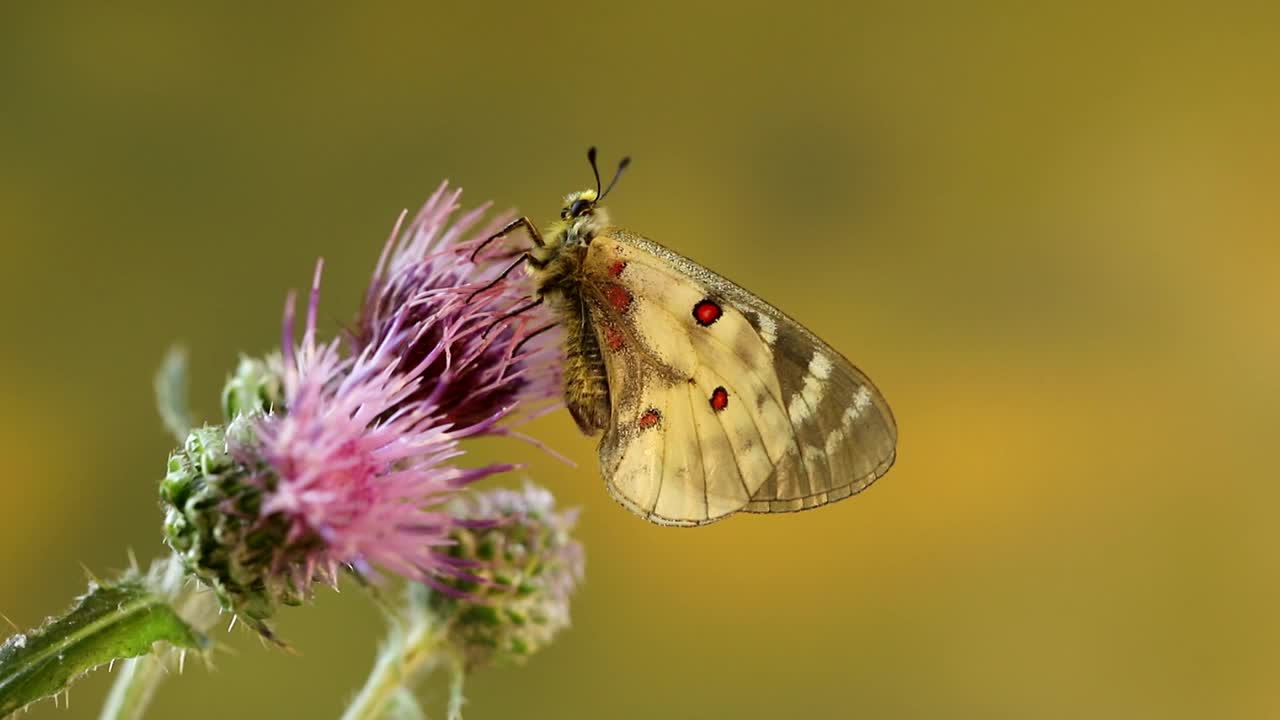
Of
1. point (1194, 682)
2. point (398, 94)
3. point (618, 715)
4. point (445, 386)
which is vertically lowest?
point (1194, 682)

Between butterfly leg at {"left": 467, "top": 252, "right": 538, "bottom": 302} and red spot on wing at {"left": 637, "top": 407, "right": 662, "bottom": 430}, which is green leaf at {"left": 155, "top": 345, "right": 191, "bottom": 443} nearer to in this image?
butterfly leg at {"left": 467, "top": 252, "right": 538, "bottom": 302}

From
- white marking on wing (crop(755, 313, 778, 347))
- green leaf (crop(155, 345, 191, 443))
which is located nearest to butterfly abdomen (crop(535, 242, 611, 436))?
white marking on wing (crop(755, 313, 778, 347))

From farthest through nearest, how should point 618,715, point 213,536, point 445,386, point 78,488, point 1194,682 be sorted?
point 1194,682 → point 618,715 → point 78,488 → point 445,386 → point 213,536

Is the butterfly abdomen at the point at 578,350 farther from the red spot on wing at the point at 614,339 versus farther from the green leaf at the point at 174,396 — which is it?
the green leaf at the point at 174,396

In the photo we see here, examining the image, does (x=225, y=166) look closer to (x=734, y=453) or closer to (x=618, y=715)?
(x=618, y=715)

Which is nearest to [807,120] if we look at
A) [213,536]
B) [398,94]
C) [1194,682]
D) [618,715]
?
[398,94]

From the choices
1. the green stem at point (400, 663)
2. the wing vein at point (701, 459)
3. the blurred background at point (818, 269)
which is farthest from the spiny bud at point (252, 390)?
the blurred background at point (818, 269)

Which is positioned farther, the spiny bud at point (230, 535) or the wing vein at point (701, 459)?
the wing vein at point (701, 459)
